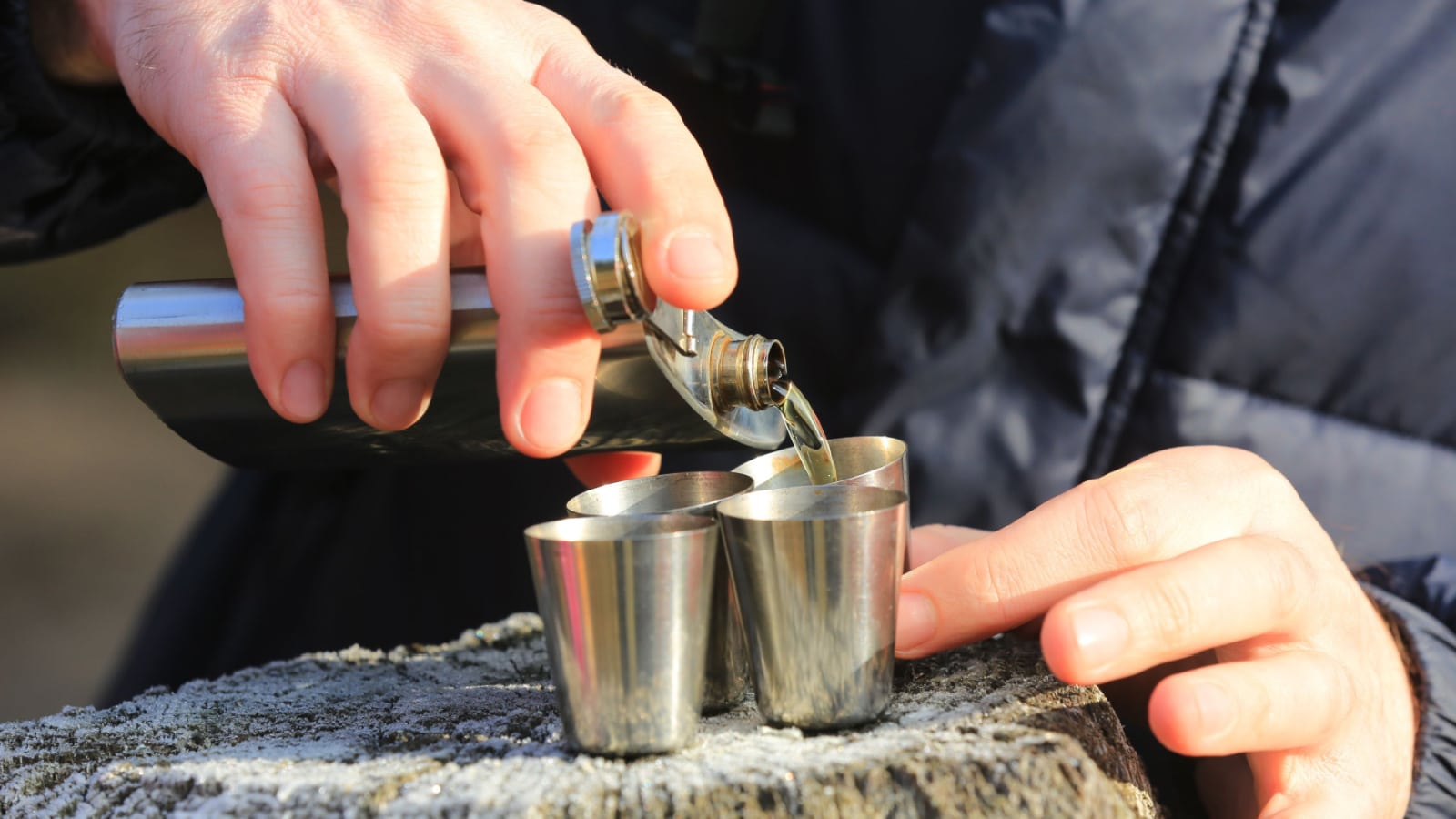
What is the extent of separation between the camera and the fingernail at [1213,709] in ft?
1.74

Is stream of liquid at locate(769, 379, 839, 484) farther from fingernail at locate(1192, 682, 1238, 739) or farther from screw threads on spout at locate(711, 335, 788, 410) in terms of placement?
fingernail at locate(1192, 682, 1238, 739)

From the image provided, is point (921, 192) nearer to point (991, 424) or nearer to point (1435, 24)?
point (991, 424)

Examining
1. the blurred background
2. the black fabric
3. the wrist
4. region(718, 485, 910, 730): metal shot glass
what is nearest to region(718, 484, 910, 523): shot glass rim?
region(718, 485, 910, 730): metal shot glass

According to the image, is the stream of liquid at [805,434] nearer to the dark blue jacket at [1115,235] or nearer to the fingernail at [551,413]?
the fingernail at [551,413]

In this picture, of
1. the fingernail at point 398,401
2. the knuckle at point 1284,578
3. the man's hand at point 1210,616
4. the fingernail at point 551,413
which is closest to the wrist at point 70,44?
the fingernail at point 398,401

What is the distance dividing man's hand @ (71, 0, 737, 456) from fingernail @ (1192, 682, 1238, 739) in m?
0.31

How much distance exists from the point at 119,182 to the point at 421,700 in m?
0.85

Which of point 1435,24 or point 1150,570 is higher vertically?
point 1435,24

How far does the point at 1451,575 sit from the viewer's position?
2.89 ft

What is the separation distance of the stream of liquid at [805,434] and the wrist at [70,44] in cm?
79

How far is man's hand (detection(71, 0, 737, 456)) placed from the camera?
0.62 m

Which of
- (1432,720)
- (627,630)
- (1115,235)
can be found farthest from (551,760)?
(1115,235)

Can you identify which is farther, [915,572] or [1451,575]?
[1451,575]

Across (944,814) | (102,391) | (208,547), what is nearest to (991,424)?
(944,814)
